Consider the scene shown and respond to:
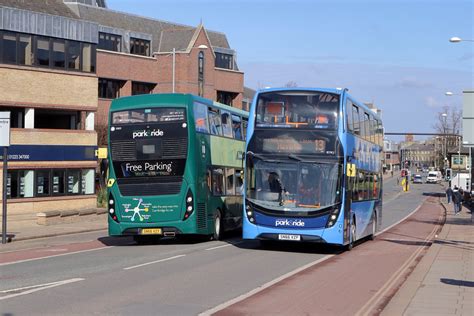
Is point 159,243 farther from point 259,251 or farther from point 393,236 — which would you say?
point 393,236

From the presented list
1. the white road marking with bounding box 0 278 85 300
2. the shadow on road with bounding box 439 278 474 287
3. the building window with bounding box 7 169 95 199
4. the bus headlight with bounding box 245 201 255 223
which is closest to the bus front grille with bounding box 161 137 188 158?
the bus headlight with bounding box 245 201 255 223

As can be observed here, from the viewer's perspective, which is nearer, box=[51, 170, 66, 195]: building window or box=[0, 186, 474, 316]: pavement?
box=[0, 186, 474, 316]: pavement

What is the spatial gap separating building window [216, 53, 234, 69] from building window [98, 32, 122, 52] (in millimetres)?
12103

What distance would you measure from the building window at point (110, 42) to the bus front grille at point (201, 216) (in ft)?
129

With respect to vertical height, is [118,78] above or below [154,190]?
above

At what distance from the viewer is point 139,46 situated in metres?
63.2

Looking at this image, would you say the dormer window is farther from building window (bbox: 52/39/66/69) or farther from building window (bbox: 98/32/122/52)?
Answer: building window (bbox: 52/39/66/69)

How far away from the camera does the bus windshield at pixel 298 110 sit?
1919 cm

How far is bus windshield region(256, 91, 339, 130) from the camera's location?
755 inches

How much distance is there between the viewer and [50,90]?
37.2 m

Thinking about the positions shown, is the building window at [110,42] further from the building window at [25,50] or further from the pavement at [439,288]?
the pavement at [439,288]

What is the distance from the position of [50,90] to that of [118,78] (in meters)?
21.8

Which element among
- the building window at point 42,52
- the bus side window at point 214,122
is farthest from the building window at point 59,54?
the bus side window at point 214,122

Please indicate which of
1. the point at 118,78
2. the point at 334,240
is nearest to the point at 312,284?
the point at 334,240
